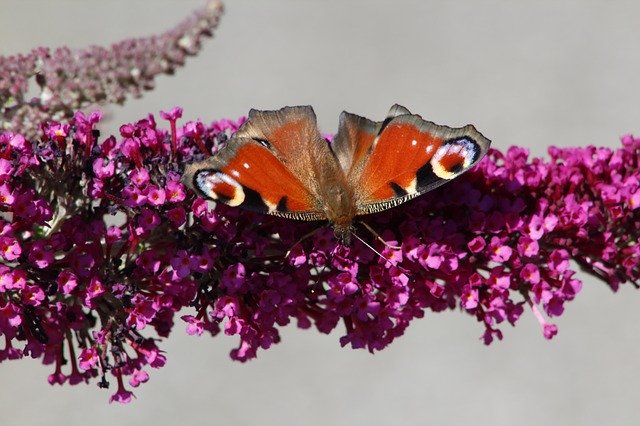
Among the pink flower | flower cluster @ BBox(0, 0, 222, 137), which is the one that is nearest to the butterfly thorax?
the pink flower

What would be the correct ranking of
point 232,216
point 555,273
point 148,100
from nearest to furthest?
point 232,216
point 555,273
point 148,100

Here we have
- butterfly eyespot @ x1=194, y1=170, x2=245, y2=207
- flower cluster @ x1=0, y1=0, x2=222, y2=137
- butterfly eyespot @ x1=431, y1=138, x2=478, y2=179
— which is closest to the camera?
butterfly eyespot @ x1=194, y1=170, x2=245, y2=207

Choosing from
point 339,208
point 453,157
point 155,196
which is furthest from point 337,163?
point 155,196

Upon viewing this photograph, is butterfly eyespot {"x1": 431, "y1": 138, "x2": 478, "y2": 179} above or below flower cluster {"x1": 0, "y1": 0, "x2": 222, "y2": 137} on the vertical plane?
below

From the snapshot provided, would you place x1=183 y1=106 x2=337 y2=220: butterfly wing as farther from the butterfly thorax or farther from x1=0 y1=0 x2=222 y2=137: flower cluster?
x1=0 y1=0 x2=222 y2=137: flower cluster

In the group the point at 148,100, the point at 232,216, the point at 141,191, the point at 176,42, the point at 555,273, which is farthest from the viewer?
the point at 148,100

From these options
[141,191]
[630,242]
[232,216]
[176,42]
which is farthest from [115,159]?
[630,242]

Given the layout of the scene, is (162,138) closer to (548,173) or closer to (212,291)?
(212,291)
